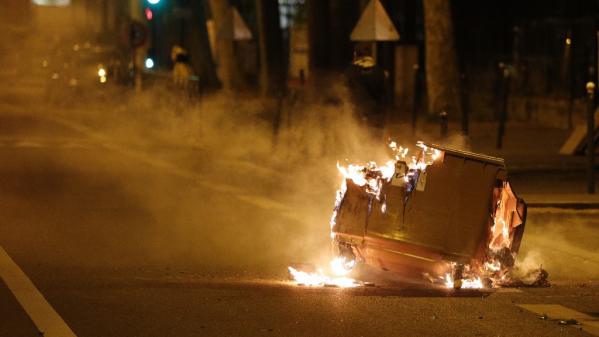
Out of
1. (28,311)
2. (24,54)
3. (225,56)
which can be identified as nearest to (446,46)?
(225,56)

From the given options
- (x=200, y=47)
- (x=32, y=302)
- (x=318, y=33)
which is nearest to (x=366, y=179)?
(x=32, y=302)

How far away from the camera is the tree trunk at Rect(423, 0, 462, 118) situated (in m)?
26.5

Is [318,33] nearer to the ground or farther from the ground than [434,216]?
farther from the ground

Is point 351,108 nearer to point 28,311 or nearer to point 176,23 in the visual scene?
point 28,311

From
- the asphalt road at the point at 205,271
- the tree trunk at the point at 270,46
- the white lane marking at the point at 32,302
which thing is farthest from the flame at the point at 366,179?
the tree trunk at the point at 270,46

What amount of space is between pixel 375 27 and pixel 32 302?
11.6m

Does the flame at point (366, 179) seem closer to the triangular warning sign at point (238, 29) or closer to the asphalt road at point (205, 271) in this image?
the asphalt road at point (205, 271)

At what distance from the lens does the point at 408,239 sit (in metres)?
9.12

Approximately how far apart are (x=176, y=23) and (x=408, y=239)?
40222 mm

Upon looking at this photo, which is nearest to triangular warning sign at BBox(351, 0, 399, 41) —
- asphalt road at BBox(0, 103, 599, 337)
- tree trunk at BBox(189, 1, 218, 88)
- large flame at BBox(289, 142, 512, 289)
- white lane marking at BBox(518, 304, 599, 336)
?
asphalt road at BBox(0, 103, 599, 337)

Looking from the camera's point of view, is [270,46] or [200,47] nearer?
[270,46]

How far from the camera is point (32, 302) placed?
8.43 m

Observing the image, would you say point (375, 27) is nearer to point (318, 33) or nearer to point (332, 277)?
point (318, 33)

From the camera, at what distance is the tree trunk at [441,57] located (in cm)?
2655
